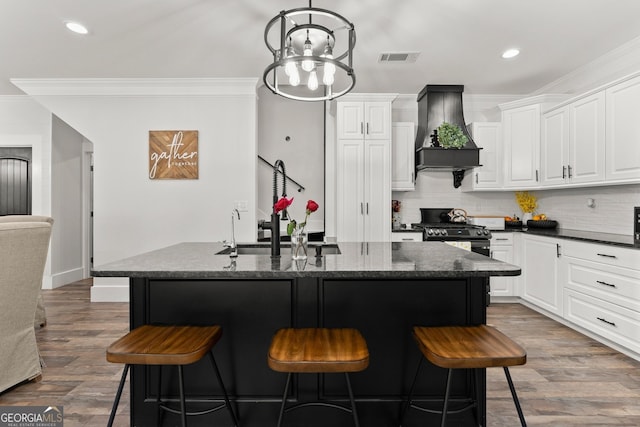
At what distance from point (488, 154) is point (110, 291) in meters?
5.06

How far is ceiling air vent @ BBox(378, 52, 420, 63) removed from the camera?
12.1 ft

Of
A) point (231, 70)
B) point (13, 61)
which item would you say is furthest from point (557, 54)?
point (13, 61)

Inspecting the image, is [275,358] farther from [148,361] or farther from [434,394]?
[434,394]

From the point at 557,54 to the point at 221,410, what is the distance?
14.1ft

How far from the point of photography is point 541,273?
4023mm

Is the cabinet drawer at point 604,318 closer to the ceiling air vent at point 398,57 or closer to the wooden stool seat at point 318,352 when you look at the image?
the wooden stool seat at point 318,352

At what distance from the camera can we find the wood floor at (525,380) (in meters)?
2.15

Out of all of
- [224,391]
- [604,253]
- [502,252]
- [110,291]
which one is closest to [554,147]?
[502,252]

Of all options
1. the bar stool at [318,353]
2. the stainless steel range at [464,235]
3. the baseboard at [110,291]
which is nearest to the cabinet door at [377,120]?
the stainless steel range at [464,235]

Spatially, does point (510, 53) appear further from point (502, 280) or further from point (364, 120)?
point (502, 280)

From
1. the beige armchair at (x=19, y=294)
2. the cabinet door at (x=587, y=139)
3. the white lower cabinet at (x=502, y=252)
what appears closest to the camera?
the beige armchair at (x=19, y=294)

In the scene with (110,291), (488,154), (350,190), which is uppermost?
(488,154)

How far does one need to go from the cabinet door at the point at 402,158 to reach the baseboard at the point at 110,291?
3.63 metres

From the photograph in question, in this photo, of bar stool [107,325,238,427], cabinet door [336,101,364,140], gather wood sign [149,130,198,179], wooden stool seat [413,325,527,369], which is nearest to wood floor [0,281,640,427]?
bar stool [107,325,238,427]
